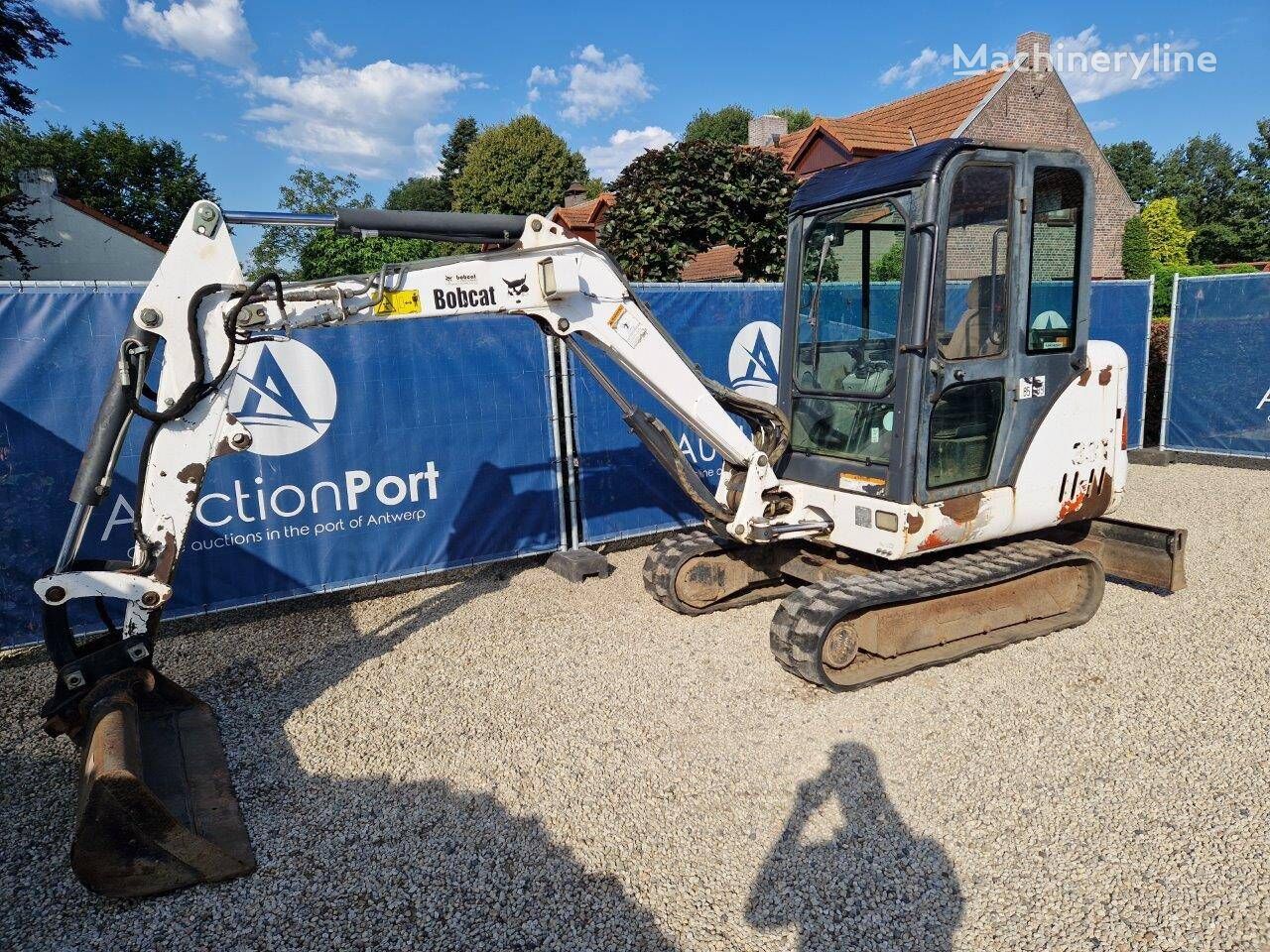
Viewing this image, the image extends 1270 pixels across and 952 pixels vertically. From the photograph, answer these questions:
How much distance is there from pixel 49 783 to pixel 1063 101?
98.2 ft

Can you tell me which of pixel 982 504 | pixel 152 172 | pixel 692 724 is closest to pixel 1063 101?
pixel 982 504

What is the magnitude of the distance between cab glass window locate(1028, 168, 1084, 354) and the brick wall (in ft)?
64.8

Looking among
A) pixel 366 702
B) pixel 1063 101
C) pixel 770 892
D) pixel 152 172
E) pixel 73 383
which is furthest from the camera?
pixel 152 172

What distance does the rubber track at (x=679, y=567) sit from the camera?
573cm

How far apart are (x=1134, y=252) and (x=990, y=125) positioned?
760 centimetres

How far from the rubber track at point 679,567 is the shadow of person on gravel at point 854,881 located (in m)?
2.21

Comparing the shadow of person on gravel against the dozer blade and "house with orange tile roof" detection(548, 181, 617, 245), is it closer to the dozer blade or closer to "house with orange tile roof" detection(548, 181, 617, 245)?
the dozer blade

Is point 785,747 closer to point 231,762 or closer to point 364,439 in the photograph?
point 231,762

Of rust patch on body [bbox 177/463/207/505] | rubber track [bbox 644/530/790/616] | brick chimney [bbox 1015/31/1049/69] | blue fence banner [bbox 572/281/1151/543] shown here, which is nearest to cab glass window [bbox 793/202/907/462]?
rubber track [bbox 644/530/790/616]

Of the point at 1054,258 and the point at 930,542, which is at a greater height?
the point at 1054,258

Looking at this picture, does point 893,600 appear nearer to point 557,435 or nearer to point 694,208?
point 557,435

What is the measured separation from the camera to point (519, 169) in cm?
4881

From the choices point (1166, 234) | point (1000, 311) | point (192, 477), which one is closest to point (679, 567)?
point (1000, 311)

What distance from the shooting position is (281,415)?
237 inches
